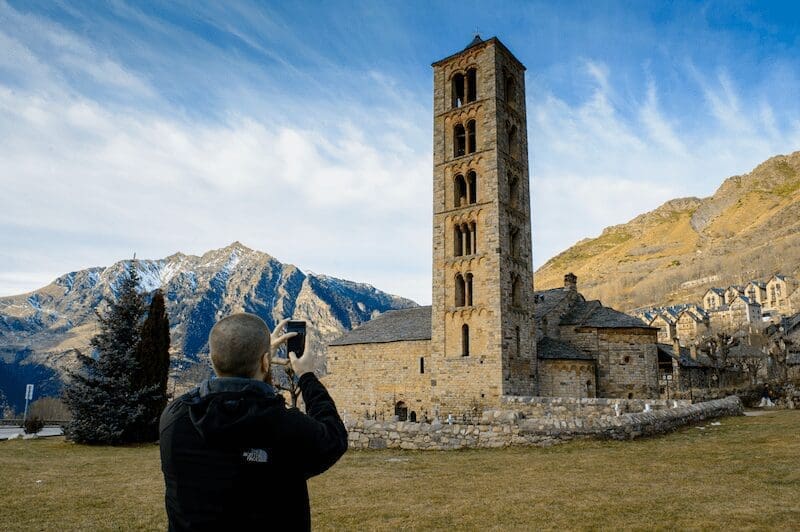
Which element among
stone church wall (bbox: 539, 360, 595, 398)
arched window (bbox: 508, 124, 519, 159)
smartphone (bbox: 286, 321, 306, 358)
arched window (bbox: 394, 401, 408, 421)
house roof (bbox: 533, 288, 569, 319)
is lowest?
arched window (bbox: 394, 401, 408, 421)

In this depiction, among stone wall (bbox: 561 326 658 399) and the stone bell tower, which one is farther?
stone wall (bbox: 561 326 658 399)

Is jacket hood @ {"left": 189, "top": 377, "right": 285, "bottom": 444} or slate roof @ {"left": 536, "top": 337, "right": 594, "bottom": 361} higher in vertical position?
slate roof @ {"left": 536, "top": 337, "right": 594, "bottom": 361}

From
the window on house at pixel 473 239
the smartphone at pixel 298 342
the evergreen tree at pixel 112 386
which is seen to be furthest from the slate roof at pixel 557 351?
the smartphone at pixel 298 342

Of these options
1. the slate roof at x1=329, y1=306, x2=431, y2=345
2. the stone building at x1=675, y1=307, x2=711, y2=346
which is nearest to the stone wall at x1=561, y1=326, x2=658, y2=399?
the slate roof at x1=329, y1=306, x2=431, y2=345

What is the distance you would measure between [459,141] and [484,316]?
11.6m

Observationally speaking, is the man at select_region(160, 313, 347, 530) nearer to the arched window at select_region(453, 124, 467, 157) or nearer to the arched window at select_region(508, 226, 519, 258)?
the arched window at select_region(508, 226, 519, 258)

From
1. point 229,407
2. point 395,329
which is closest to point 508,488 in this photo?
point 229,407

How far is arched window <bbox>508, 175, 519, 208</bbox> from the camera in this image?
3412 cm

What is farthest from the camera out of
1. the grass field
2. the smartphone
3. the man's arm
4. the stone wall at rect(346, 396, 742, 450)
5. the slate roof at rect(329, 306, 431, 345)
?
the slate roof at rect(329, 306, 431, 345)

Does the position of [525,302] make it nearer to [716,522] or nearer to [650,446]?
[650,446]

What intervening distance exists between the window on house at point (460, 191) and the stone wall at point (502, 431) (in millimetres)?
18557

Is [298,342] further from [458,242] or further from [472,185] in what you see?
[472,185]

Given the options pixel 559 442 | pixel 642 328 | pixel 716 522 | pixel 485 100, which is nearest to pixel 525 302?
pixel 642 328

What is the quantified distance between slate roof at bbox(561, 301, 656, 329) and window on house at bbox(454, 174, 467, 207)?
9.86 metres
